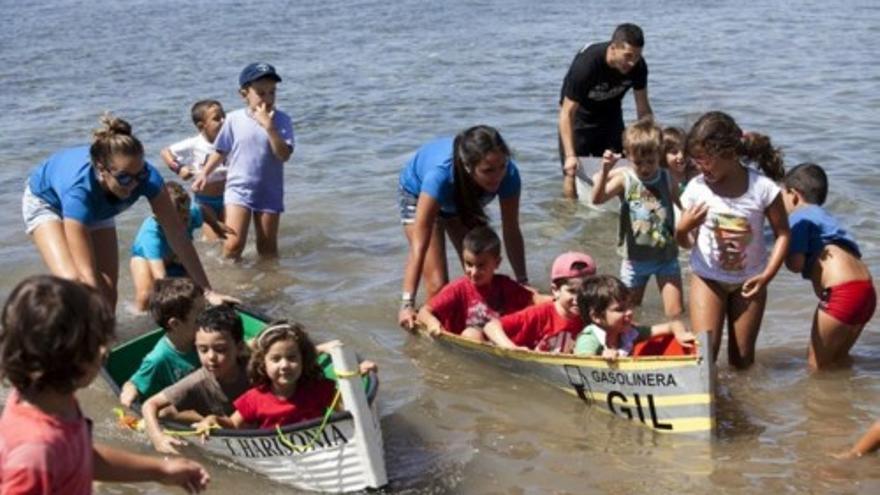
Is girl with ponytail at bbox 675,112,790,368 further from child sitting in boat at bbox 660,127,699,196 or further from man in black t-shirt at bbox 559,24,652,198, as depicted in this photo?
man in black t-shirt at bbox 559,24,652,198

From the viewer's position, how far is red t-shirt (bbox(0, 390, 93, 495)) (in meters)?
3.52

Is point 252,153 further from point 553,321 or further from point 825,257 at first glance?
point 825,257

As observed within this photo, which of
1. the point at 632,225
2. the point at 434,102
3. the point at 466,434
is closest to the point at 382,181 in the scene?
the point at 434,102

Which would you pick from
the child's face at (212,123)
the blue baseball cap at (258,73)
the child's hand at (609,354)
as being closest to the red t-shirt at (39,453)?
the child's hand at (609,354)

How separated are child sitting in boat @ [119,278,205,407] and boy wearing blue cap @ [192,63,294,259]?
2.89 metres

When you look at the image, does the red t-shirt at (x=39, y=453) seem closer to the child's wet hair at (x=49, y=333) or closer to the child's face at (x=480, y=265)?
A: the child's wet hair at (x=49, y=333)

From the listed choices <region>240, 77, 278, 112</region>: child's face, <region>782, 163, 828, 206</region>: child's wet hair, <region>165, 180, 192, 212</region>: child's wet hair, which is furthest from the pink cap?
<region>240, 77, 278, 112</region>: child's face

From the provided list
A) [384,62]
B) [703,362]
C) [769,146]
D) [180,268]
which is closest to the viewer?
[703,362]

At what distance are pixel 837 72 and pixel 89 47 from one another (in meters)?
14.0

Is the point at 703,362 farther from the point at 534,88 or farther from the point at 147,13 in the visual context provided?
the point at 147,13

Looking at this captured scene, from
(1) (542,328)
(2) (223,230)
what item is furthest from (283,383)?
(2) (223,230)

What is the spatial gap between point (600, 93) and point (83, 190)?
15.4 feet

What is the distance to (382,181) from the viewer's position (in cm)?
1354

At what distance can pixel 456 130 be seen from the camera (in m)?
15.9
